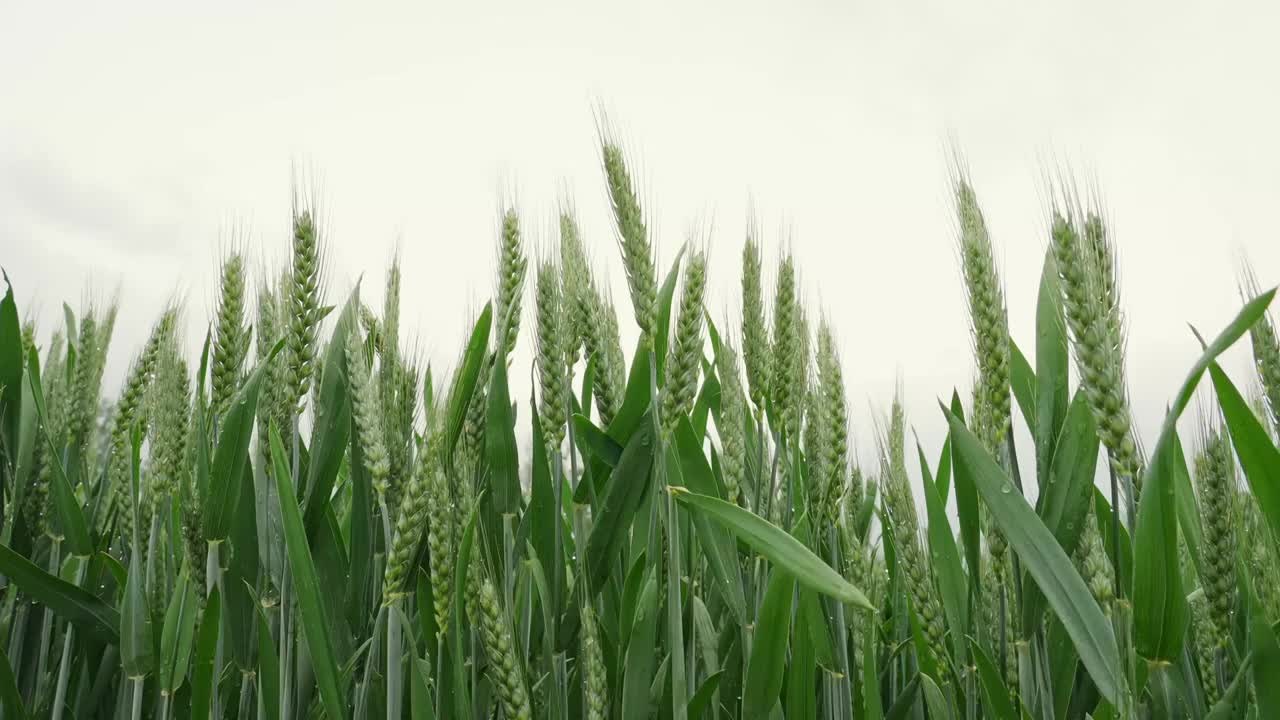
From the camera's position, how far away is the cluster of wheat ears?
1047 mm

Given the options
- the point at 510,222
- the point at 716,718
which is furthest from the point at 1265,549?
A: the point at 510,222

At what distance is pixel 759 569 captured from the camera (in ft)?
4.74

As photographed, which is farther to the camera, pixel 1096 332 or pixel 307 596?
pixel 307 596

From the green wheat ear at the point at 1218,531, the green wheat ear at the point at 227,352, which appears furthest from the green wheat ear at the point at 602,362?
the green wheat ear at the point at 1218,531

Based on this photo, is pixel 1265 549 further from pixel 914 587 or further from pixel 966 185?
pixel 966 185

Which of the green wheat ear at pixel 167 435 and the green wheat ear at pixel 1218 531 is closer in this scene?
the green wheat ear at pixel 1218 531

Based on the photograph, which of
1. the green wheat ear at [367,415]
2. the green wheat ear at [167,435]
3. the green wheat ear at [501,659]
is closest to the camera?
the green wheat ear at [501,659]

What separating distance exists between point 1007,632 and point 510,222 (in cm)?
110

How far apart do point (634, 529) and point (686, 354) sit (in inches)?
19.4

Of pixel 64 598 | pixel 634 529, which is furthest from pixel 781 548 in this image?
pixel 64 598

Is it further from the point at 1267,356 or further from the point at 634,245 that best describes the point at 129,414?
the point at 1267,356

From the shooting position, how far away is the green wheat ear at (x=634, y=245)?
4.01 feet

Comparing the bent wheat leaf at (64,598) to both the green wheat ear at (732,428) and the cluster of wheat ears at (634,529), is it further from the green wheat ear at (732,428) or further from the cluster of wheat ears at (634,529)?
the green wheat ear at (732,428)

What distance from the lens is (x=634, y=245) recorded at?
125cm
